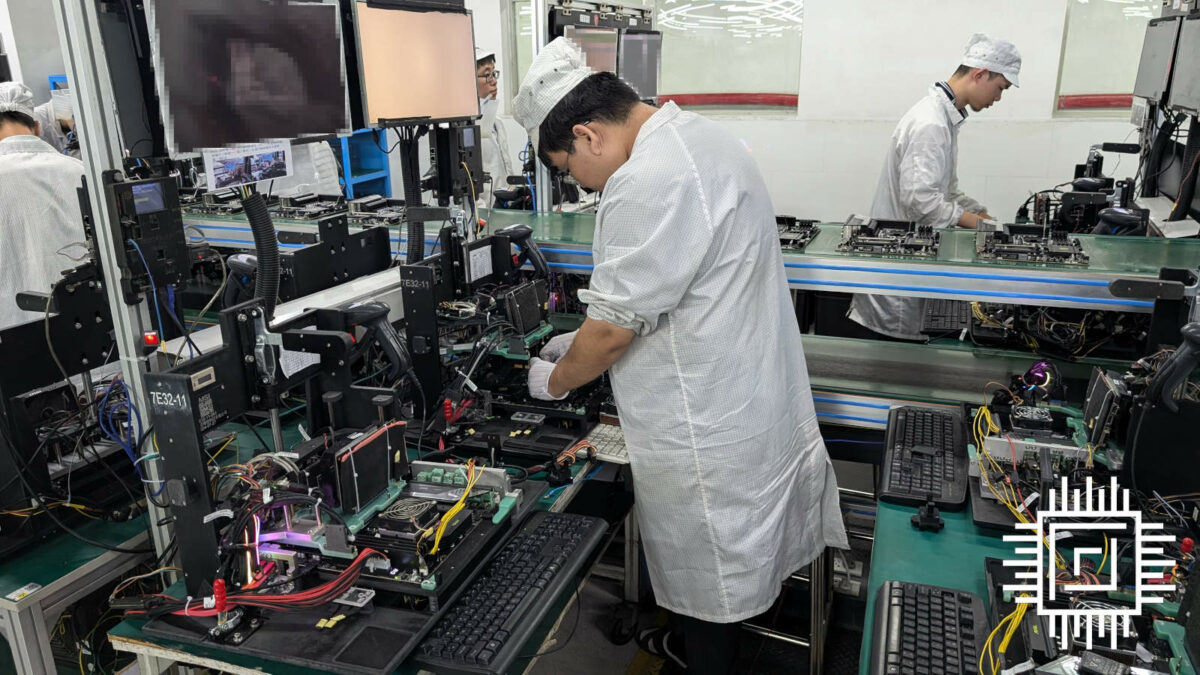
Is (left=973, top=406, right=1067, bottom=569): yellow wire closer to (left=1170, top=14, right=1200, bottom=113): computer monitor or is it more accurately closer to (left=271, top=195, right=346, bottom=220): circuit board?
(left=1170, top=14, right=1200, bottom=113): computer monitor

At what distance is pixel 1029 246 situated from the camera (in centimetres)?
242

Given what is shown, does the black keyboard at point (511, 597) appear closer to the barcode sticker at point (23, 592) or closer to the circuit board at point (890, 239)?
the barcode sticker at point (23, 592)

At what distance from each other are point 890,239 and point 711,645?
135 centimetres

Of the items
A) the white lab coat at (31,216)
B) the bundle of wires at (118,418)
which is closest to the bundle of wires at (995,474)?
the bundle of wires at (118,418)

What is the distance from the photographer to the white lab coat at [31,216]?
297 cm

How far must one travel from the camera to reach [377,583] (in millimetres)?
1452

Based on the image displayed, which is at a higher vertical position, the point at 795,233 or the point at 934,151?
the point at 934,151

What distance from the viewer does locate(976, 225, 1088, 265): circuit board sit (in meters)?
2.32

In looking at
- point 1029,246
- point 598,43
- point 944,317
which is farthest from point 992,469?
point 598,43

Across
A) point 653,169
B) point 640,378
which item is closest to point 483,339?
point 640,378

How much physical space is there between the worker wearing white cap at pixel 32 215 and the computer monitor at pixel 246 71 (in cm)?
158

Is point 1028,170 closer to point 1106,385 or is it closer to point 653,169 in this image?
point 1106,385

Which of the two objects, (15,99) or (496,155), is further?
(496,155)

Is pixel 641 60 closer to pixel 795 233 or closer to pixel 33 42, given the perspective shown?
pixel 795 233
